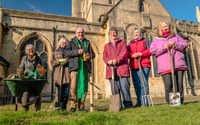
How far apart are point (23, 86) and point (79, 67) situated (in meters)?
1.51

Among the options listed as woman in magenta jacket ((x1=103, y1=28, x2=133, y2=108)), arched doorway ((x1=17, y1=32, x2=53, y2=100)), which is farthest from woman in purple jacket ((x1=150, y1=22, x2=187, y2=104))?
arched doorway ((x1=17, y1=32, x2=53, y2=100))

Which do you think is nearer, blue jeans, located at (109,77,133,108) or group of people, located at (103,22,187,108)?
group of people, located at (103,22,187,108)

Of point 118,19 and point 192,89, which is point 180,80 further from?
point 192,89

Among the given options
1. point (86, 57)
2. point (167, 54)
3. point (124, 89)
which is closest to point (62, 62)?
point (86, 57)

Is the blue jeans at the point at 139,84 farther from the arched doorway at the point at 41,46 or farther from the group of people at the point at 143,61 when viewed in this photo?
the arched doorway at the point at 41,46

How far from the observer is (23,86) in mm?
4641

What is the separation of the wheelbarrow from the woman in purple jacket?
10.7 ft

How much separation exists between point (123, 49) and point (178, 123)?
9.72 feet

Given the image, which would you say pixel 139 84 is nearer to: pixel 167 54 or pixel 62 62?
pixel 167 54

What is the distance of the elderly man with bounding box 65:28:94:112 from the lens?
489 cm

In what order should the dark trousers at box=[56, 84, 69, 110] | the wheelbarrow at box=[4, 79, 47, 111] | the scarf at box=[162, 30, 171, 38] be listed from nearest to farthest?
the wheelbarrow at box=[4, 79, 47, 111]
the scarf at box=[162, 30, 171, 38]
the dark trousers at box=[56, 84, 69, 110]

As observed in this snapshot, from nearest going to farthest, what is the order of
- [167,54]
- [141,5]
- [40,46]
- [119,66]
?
[167,54]
[119,66]
[40,46]
[141,5]

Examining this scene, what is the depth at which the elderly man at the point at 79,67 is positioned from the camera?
16.1ft

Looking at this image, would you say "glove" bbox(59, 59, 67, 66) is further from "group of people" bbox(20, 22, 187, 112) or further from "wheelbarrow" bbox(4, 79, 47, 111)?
"wheelbarrow" bbox(4, 79, 47, 111)
